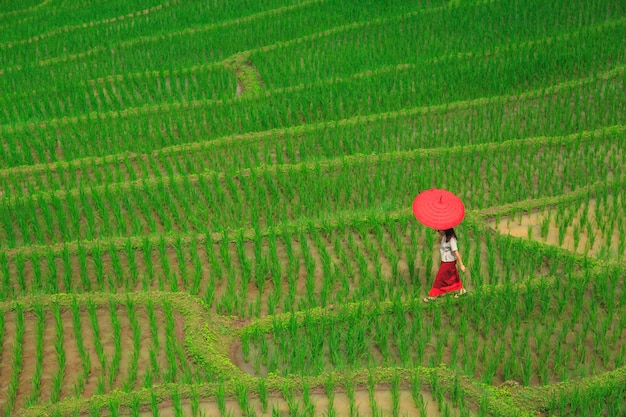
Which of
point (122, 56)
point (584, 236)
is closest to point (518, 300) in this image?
point (584, 236)

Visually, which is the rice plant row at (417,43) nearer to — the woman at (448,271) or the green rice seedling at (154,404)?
the woman at (448,271)

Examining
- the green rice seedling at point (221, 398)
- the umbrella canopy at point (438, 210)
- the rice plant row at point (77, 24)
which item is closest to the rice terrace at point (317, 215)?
the green rice seedling at point (221, 398)

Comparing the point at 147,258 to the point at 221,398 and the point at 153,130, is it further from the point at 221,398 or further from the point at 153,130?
the point at 153,130

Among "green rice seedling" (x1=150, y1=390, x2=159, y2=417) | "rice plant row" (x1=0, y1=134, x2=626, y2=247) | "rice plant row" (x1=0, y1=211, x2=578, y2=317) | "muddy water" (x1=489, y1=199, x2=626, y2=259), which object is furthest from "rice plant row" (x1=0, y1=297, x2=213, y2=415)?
"muddy water" (x1=489, y1=199, x2=626, y2=259)

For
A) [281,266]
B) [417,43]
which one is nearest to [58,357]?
[281,266]

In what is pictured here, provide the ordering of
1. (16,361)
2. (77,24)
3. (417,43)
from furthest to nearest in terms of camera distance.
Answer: (77,24)
(417,43)
(16,361)

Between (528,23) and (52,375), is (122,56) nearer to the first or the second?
(528,23)
